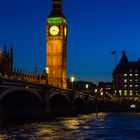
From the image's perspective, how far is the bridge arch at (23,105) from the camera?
11195 cm

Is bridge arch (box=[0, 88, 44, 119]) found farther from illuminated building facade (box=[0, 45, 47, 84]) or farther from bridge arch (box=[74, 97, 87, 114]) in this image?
bridge arch (box=[74, 97, 87, 114])

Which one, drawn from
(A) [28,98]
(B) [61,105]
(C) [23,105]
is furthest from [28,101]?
(B) [61,105]

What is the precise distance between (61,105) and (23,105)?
3326 centimetres

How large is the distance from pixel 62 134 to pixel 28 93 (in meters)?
36.8

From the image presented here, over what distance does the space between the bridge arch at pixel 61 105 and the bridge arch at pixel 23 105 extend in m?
19.5

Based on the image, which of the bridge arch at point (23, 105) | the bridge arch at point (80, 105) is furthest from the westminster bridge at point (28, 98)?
the bridge arch at point (80, 105)

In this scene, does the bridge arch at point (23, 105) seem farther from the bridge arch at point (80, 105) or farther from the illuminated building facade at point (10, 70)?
the bridge arch at point (80, 105)

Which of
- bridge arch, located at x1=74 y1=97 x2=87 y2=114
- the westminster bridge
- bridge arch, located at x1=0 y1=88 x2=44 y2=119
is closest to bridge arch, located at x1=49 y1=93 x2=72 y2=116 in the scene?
the westminster bridge

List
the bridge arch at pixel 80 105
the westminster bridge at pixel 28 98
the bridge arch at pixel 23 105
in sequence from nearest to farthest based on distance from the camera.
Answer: the westminster bridge at pixel 28 98, the bridge arch at pixel 23 105, the bridge arch at pixel 80 105

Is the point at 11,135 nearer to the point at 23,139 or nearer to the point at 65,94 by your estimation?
the point at 23,139

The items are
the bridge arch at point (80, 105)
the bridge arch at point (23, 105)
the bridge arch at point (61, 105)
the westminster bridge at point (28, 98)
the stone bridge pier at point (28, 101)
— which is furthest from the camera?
the bridge arch at point (80, 105)

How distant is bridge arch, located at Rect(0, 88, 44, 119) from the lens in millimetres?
111950

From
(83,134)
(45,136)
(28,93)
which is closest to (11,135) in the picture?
(45,136)

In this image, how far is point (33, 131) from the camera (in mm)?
78500
